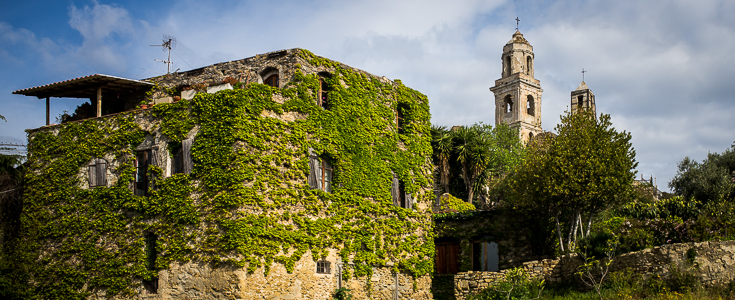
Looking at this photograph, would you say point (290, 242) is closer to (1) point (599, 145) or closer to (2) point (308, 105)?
(2) point (308, 105)

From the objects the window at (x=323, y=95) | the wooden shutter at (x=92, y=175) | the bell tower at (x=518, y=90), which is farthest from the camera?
the bell tower at (x=518, y=90)

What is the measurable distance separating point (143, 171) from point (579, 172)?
16.4 m

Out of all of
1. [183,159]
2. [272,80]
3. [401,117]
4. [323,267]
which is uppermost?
[272,80]

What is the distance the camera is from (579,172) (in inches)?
950

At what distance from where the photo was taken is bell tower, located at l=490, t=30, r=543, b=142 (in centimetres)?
6128

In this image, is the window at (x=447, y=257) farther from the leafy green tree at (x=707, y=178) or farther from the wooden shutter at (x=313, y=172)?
the leafy green tree at (x=707, y=178)

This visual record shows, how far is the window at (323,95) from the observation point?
76.8 ft

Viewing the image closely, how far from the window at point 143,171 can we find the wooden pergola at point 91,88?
116 inches

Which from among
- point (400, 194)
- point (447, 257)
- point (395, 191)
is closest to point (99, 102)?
point (395, 191)

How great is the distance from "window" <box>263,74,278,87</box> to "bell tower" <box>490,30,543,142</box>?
4126 cm

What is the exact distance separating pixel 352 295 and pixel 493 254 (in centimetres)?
812

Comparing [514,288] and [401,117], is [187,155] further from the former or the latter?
[514,288]

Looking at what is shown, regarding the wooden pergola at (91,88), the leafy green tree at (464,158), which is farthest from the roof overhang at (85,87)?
the leafy green tree at (464,158)

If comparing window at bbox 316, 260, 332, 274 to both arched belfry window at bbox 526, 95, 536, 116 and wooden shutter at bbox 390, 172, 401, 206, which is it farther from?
arched belfry window at bbox 526, 95, 536, 116
